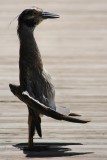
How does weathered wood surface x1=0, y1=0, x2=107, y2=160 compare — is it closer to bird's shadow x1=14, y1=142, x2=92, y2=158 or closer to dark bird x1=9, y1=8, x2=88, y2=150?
bird's shadow x1=14, y1=142, x2=92, y2=158

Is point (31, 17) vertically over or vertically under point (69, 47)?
over

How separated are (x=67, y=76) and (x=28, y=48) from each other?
2875mm

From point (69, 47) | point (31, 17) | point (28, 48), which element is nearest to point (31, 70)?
point (28, 48)

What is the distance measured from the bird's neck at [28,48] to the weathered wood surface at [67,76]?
66 cm

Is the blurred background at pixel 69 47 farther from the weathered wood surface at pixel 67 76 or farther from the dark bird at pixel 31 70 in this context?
the dark bird at pixel 31 70

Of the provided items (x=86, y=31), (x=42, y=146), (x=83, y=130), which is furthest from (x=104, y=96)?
(x=86, y=31)

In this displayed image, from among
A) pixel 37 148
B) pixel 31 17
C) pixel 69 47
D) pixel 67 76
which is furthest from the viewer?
pixel 69 47

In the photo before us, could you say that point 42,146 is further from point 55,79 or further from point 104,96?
point 55,79

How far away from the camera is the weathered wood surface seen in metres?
6.47

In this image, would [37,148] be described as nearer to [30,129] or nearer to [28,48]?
[30,129]

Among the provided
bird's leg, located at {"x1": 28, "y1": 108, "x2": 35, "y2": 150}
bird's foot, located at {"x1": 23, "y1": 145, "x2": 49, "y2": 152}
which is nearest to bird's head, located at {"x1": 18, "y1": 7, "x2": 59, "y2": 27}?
bird's leg, located at {"x1": 28, "y1": 108, "x2": 35, "y2": 150}

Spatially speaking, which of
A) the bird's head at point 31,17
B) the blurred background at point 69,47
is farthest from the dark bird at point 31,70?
the blurred background at point 69,47

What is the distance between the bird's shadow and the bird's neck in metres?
0.63

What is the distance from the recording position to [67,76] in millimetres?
8906
